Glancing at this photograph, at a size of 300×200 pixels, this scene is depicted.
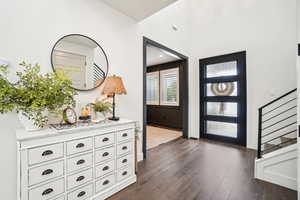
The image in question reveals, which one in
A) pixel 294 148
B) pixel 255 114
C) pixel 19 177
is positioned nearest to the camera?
pixel 19 177

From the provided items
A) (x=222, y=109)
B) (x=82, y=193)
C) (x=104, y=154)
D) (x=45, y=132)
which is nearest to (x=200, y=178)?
A: (x=104, y=154)

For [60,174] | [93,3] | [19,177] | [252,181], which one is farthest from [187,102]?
[19,177]

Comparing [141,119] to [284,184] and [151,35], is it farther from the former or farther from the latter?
[284,184]

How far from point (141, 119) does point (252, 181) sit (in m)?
A: 2.02

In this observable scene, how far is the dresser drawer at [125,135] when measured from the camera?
1.82 metres

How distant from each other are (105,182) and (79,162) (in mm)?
474

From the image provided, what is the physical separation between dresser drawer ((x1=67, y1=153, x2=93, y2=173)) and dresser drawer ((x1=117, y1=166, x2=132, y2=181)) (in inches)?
19.1

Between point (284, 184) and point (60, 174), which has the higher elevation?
point (60, 174)

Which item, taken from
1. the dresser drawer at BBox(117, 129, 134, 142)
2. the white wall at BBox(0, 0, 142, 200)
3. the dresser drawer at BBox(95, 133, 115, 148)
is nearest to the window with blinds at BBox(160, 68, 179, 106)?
the white wall at BBox(0, 0, 142, 200)

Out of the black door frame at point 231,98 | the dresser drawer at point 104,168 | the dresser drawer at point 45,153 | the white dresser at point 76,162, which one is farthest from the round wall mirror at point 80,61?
the black door frame at point 231,98

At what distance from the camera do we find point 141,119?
108 inches

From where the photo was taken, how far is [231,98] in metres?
3.61

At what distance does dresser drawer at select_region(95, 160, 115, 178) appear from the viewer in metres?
1.61

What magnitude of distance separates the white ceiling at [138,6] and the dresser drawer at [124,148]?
2.17m
